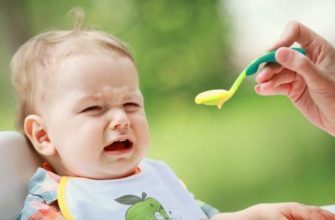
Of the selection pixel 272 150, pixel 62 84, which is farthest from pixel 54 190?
pixel 272 150

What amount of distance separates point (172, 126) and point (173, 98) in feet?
0.33

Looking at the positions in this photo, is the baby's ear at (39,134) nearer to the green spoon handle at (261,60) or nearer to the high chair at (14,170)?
the high chair at (14,170)

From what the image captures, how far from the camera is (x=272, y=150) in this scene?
2.09 m

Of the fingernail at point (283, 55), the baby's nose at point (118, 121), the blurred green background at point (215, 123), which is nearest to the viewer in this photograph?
the fingernail at point (283, 55)

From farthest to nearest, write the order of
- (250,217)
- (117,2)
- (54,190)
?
1. (117,2)
2. (250,217)
3. (54,190)

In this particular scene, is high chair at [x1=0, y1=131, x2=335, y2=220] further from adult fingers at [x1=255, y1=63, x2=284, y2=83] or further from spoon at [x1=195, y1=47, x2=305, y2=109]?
adult fingers at [x1=255, y1=63, x2=284, y2=83]

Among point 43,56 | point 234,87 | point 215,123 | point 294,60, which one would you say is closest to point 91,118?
point 43,56

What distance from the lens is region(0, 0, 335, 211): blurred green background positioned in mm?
2051

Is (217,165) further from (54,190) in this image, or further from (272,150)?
(54,190)

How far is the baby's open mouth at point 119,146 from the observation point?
102cm

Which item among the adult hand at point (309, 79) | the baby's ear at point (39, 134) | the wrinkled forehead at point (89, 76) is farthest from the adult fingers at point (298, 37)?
the baby's ear at point (39, 134)

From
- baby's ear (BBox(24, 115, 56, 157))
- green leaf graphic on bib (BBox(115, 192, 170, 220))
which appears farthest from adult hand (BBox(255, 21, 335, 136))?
baby's ear (BBox(24, 115, 56, 157))

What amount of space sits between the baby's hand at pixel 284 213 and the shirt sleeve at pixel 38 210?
0.34 m

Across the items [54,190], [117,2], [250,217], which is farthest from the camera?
[117,2]
